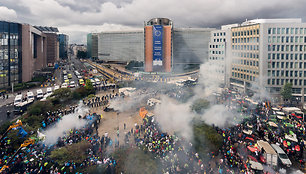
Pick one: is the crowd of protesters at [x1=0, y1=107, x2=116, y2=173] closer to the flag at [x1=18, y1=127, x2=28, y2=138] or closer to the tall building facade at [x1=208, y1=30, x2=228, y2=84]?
the flag at [x1=18, y1=127, x2=28, y2=138]

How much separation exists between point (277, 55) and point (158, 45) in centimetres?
4038

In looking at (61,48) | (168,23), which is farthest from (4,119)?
(61,48)

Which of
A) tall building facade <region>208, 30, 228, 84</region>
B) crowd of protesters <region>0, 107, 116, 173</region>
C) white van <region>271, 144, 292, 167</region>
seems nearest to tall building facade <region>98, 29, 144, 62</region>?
tall building facade <region>208, 30, 228, 84</region>

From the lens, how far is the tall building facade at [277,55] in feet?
88.3

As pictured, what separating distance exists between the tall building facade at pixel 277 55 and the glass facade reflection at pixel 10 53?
43732 millimetres

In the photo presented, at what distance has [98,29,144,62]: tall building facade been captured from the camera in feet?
244

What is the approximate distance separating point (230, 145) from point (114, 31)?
7835 cm

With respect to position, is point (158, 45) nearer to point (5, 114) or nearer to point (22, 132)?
point (5, 114)

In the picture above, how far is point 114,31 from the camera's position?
270ft

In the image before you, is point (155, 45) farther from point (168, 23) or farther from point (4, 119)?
point (4, 119)

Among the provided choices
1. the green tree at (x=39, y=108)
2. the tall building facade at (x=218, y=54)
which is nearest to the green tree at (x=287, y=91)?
the tall building facade at (x=218, y=54)

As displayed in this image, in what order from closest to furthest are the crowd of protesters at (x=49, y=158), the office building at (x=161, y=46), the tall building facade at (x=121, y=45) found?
the crowd of protesters at (x=49, y=158) → the office building at (x=161, y=46) → the tall building facade at (x=121, y=45)

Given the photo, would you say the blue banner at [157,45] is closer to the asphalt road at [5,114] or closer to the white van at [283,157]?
the asphalt road at [5,114]

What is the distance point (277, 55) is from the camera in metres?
27.9
